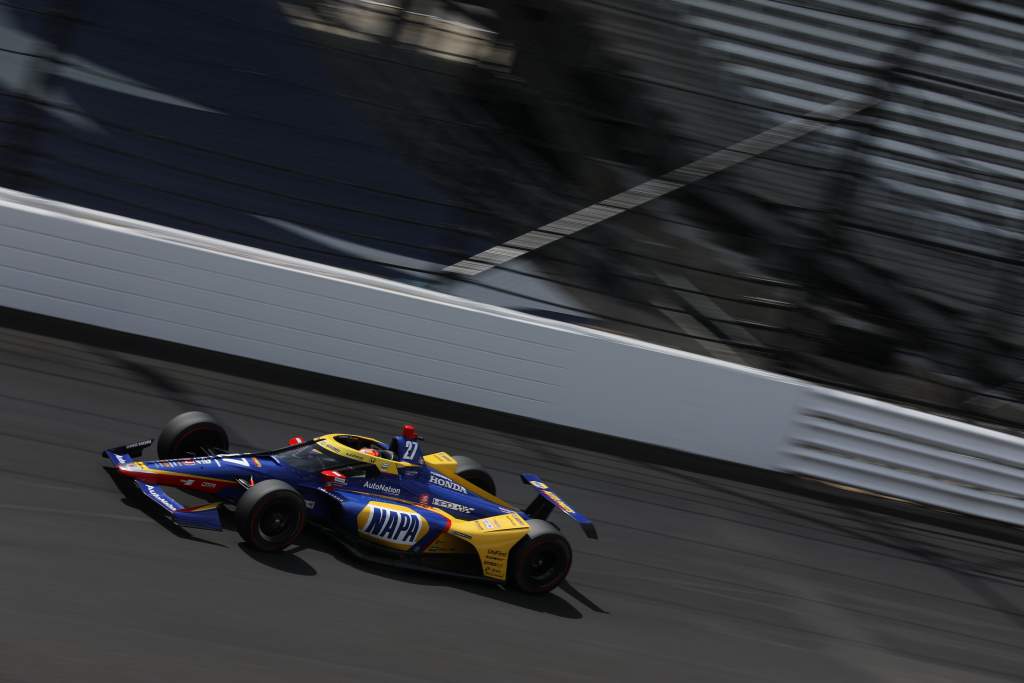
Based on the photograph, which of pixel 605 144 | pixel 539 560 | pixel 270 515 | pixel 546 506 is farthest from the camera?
pixel 605 144

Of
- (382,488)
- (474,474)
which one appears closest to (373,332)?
(474,474)

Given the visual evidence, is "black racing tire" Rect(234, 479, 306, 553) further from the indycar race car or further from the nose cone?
the nose cone

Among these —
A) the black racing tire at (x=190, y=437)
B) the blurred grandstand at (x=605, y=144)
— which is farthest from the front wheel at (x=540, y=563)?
the blurred grandstand at (x=605, y=144)

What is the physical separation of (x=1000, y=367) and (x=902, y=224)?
58.7 inches

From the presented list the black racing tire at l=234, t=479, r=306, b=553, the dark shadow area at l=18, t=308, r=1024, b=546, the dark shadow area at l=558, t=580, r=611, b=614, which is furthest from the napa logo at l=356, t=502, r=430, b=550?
the dark shadow area at l=18, t=308, r=1024, b=546

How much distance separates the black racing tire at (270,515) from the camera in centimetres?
475

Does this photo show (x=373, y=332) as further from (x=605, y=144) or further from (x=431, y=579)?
(x=431, y=579)

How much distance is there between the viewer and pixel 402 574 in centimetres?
513

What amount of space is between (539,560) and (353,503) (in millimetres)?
985

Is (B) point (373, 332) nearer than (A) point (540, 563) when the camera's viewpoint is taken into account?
No

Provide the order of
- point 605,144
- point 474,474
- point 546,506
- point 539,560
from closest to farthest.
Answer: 1. point 539,560
2. point 546,506
3. point 474,474
4. point 605,144

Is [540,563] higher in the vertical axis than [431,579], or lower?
higher

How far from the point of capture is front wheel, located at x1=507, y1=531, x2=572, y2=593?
5.22 m

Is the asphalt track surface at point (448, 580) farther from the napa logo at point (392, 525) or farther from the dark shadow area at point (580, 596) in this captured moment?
the napa logo at point (392, 525)
